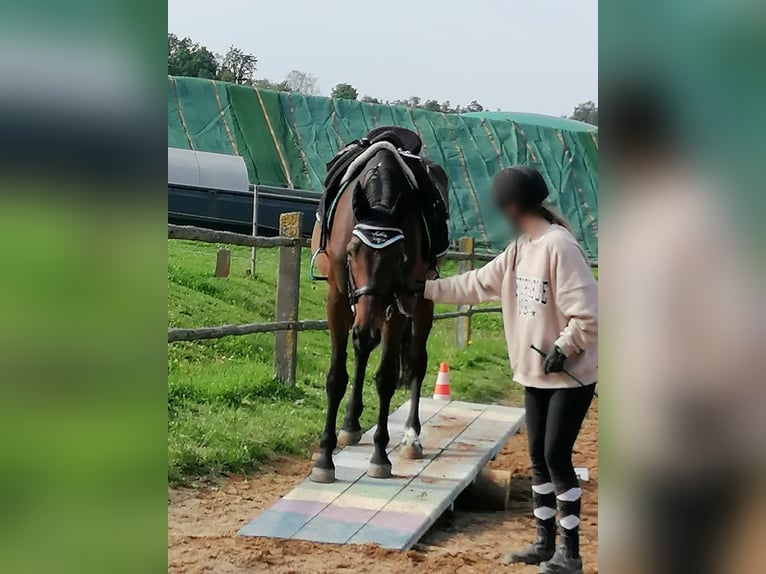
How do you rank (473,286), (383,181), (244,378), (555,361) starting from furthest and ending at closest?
(244,378)
(383,181)
(473,286)
(555,361)

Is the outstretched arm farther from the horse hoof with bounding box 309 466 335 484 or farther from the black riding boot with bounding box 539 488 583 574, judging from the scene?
the horse hoof with bounding box 309 466 335 484

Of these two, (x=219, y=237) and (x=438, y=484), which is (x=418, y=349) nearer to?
(x=438, y=484)

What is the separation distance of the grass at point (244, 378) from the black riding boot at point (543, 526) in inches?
69.3

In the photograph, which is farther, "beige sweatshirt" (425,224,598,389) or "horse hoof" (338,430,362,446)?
"horse hoof" (338,430,362,446)

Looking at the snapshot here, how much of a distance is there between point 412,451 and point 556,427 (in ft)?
5.93

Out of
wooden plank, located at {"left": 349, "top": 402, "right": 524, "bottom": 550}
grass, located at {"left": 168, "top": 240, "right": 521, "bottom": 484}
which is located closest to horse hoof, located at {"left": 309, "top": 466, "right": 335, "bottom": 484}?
wooden plank, located at {"left": 349, "top": 402, "right": 524, "bottom": 550}

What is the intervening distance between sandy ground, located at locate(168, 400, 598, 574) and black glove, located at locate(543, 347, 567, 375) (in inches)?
35.0

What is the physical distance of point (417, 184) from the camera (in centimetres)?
386

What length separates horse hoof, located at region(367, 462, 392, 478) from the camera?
3854 mm

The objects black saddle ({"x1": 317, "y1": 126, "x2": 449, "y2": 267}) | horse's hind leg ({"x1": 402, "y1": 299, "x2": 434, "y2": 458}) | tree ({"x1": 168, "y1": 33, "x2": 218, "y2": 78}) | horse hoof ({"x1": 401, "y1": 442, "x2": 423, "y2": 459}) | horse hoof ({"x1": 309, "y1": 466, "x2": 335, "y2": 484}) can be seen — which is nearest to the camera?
horse hoof ({"x1": 309, "y1": 466, "x2": 335, "y2": 484})

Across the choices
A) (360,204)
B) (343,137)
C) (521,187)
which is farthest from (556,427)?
(343,137)

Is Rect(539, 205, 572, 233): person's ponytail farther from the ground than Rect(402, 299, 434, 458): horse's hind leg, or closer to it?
farther from the ground
